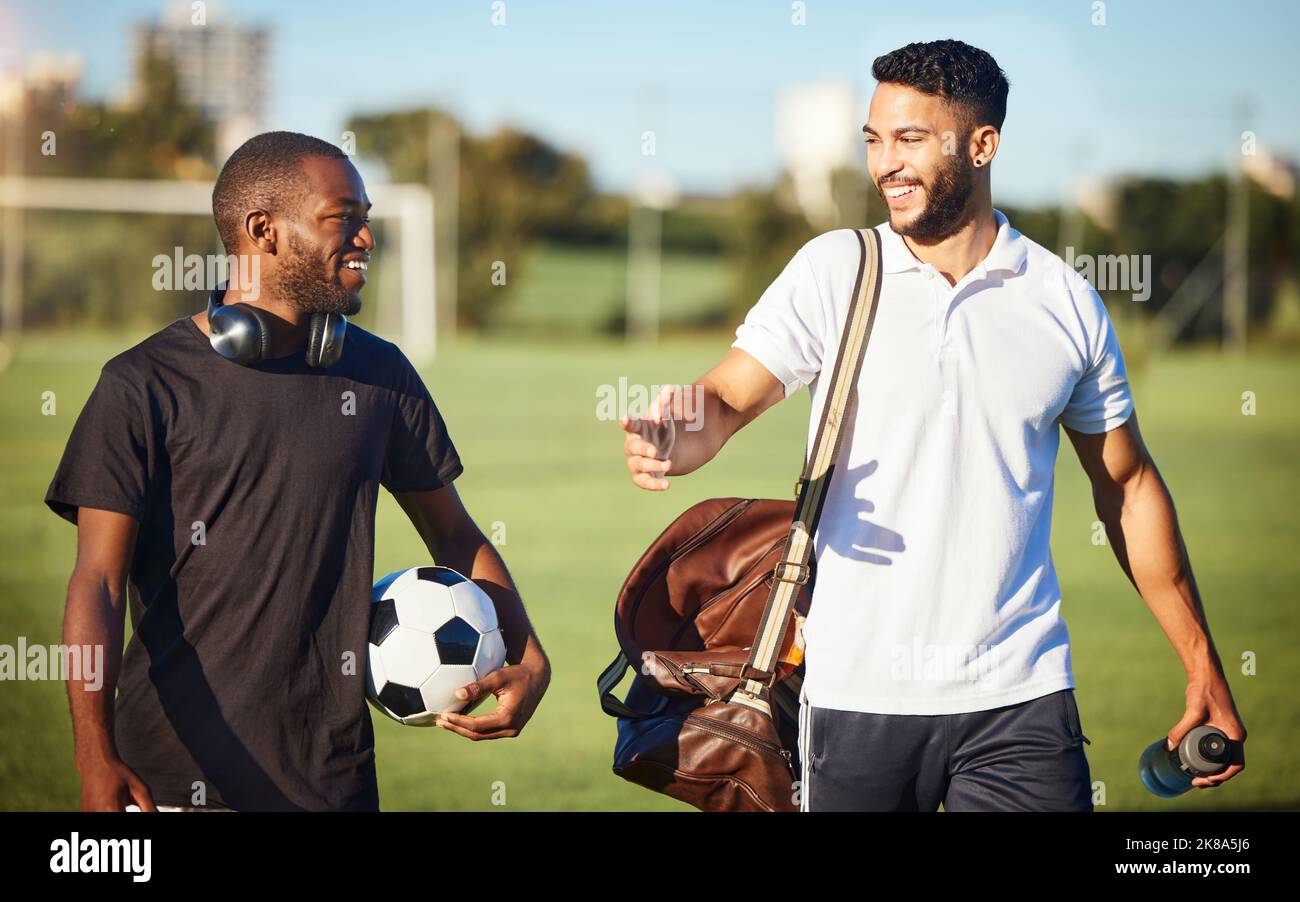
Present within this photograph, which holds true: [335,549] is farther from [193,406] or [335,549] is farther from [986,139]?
[986,139]

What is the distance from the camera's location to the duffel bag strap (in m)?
2.98

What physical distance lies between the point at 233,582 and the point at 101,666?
0.34 meters

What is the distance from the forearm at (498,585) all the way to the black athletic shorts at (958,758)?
0.73m

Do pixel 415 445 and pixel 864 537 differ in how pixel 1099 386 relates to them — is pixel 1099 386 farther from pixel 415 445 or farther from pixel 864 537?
pixel 415 445

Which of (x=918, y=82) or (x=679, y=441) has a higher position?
(x=918, y=82)

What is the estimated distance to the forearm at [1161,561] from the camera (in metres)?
3.30

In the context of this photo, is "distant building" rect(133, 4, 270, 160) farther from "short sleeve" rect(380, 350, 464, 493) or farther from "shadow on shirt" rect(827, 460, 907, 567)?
"shadow on shirt" rect(827, 460, 907, 567)

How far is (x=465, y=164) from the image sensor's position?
35.0 meters

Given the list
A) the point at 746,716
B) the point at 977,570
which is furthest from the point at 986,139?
the point at 746,716

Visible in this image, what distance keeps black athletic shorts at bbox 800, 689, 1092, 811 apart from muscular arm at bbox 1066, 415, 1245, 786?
38cm

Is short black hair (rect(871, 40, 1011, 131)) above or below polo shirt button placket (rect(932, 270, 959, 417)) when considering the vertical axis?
above

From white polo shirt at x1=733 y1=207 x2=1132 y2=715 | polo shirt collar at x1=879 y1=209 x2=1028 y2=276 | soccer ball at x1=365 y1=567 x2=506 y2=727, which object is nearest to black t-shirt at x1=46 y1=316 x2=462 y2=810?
soccer ball at x1=365 y1=567 x2=506 y2=727

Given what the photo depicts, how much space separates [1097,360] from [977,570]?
568 mm
